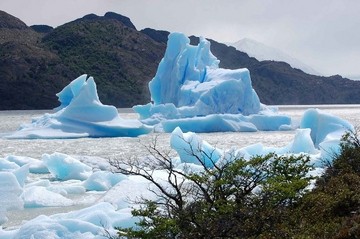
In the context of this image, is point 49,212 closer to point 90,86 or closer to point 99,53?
point 90,86

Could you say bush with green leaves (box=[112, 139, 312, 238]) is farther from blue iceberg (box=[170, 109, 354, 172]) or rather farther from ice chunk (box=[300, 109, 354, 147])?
ice chunk (box=[300, 109, 354, 147])

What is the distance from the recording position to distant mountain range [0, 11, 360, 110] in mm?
67438

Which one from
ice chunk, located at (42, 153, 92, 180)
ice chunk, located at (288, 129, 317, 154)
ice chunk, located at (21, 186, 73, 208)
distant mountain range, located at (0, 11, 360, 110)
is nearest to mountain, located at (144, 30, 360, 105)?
distant mountain range, located at (0, 11, 360, 110)

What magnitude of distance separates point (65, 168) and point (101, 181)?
2.16 m

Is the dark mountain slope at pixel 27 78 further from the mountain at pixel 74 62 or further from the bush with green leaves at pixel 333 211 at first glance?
the bush with green leaves at pixel 333 211

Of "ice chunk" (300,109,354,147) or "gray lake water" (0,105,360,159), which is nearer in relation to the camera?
"ice chunk" (300,109,354,147)

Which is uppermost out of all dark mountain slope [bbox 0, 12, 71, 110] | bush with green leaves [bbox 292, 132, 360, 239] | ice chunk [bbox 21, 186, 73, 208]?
dark mountain slope [bbox 0, 12, 71, 110]

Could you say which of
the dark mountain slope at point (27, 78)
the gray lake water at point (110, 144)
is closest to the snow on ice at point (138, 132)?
the gray lake water at point (110, 144)

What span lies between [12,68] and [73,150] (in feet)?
154

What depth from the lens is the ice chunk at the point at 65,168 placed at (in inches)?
590

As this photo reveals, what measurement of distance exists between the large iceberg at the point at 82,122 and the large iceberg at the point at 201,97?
237 centimetres

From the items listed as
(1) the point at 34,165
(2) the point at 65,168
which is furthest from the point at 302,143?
(1) the point at 34,165

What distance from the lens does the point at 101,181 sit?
43.5 feet

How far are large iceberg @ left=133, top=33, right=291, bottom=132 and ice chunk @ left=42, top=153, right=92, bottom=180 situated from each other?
469 inches
